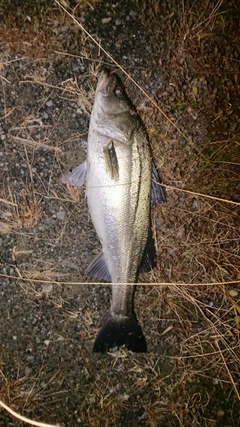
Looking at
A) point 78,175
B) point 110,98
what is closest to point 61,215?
point 78,175

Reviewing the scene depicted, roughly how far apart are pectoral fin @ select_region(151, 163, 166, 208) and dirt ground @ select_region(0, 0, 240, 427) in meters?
0.21

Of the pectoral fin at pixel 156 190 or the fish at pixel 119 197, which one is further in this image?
the pectoral fin at pixel 156 190

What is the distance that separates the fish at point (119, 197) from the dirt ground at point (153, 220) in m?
0.21

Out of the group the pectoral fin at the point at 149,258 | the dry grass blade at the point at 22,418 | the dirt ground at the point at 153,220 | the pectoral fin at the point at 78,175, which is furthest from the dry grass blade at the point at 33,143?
the dry grass blade at the point at 22,418

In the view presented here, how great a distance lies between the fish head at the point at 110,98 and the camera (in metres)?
2.36

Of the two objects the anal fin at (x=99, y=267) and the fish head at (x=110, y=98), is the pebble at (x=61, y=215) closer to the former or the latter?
the anal fin at (x=99, y=267)

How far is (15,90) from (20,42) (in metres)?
0.35

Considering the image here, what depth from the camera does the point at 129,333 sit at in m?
2.64

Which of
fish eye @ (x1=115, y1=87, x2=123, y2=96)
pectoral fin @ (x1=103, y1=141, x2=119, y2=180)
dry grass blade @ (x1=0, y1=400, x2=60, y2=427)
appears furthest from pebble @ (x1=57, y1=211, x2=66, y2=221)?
dry grass blade @ (x1=0, y1=400, x2=60, y2=427)

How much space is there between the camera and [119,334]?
8.65 ft

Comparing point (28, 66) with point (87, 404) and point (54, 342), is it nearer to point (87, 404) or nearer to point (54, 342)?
point (54, 342)

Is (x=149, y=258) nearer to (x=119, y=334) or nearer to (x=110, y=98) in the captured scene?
(x=119, y=334)

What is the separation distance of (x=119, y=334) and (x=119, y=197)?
3.29 ft

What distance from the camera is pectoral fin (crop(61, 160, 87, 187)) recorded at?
2.62 metres
